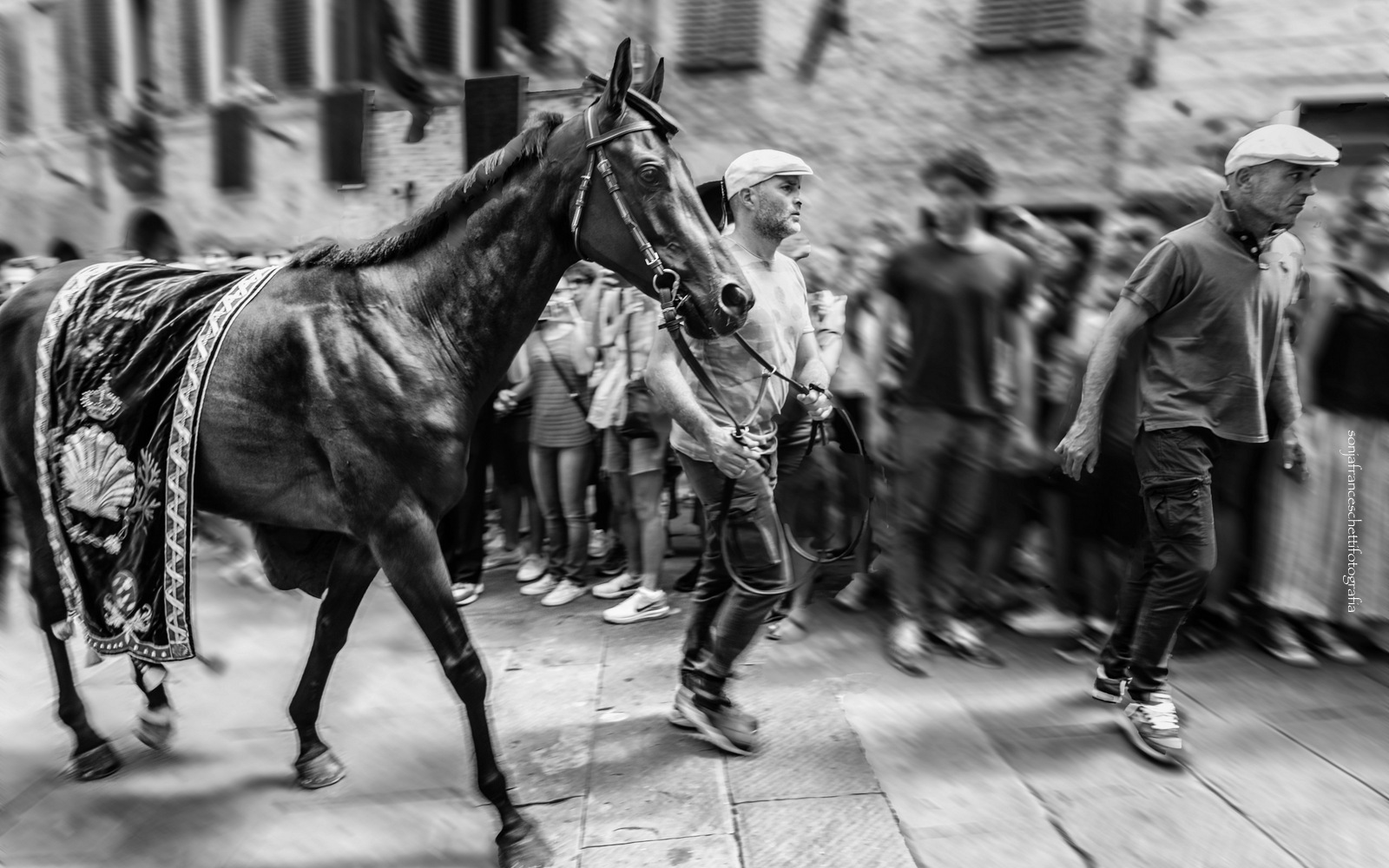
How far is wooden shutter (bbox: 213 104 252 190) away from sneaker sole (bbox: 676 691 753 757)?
36.7ft

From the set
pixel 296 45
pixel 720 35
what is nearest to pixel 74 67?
pixel 296 45

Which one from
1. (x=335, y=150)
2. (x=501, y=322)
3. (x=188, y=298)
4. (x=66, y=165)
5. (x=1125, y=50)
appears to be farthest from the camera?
(x=66, y=165)

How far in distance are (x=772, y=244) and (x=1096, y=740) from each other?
7.01 feet

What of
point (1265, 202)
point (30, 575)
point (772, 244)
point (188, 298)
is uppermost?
point (1265, 202)

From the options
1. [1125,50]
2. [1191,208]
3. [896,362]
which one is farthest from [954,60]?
[896,362]

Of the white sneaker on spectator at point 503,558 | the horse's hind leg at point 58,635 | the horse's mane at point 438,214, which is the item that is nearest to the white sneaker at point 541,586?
the white sneaker on spectator at point 503,558

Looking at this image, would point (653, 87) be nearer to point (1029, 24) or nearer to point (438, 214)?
point (438, 214)

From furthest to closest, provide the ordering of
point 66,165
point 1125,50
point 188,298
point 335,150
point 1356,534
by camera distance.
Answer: point 66,165 < point 335,150 < point 1125,50 < point 1356,534 < point 188,298

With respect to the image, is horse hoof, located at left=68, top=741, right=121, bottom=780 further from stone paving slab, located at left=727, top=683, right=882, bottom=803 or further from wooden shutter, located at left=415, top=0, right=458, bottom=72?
wooden shutter, located at left=415, top=0, right=458, bottom=72

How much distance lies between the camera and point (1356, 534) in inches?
181

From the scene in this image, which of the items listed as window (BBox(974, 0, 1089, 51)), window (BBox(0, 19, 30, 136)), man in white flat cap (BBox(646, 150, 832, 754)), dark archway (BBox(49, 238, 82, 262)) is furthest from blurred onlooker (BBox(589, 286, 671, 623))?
window (BBox(0, 19, 30, 136))

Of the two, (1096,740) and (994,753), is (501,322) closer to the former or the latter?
(994,753)

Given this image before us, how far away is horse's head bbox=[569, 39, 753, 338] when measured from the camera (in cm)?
262

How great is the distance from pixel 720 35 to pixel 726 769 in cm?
866
